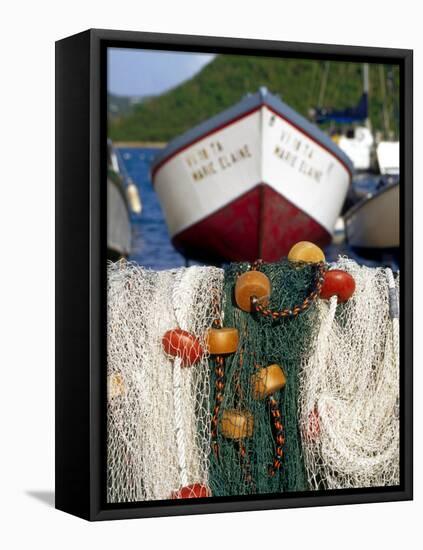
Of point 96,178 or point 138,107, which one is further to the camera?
point 138,107

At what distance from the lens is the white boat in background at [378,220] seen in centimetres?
1403

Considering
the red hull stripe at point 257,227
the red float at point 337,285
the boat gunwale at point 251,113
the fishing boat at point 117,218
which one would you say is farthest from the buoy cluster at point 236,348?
the red hull stripe at point 257,227

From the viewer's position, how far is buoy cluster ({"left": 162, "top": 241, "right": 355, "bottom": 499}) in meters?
6.87

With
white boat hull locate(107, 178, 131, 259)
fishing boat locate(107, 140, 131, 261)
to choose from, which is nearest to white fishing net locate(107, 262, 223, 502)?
fishing boat locate(107, 140, 131, 261)

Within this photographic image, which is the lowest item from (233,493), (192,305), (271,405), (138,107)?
(233,493)

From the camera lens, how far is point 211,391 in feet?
22.9

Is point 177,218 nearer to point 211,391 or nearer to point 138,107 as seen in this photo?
point 211,391

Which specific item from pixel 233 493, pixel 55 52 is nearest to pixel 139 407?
pixel 233 493

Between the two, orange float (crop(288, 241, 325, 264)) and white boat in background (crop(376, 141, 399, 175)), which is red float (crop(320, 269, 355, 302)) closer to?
orange float (crop(288, 241, 325, 264))

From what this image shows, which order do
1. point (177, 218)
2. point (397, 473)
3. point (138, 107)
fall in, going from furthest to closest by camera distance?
1. point (138, 107)
2. point (177, 218)
3. point (397, 473)

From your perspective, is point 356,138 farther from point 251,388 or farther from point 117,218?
point 251,388

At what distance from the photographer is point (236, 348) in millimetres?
7004

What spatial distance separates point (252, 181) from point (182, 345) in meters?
9.18

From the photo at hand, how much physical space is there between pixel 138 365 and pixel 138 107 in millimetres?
41727
